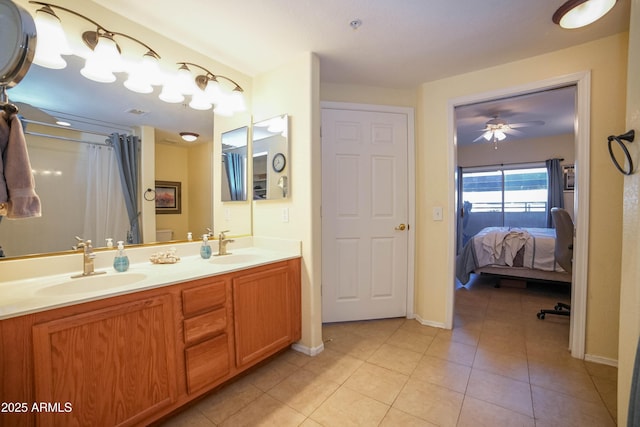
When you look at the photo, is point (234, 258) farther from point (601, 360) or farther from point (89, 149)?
point (601, 360)

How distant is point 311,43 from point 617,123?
7.31ft

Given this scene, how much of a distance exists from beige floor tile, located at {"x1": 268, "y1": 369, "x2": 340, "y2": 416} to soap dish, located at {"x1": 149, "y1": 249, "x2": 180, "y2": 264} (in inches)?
41.2

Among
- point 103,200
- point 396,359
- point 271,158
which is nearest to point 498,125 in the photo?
point 271,158

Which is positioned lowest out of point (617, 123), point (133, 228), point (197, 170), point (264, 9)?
point (133, 228)

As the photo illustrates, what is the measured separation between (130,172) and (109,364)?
1.10 meters

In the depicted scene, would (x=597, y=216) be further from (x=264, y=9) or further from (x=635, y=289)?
(x=264, y=9)

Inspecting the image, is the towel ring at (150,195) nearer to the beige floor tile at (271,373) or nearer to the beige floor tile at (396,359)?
the beige floor tile at (271,373)

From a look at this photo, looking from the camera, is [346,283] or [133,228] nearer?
[133,228]

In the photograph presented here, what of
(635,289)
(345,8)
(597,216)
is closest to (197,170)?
(345,8)

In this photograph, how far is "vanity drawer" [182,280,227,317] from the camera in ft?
4.59

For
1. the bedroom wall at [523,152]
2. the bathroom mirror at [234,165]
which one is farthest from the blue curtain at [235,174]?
the bedroom wall at [523,152]

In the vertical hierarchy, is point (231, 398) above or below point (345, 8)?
below

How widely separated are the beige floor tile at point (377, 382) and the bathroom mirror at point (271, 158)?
141 centimetres

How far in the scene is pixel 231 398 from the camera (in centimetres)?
158
